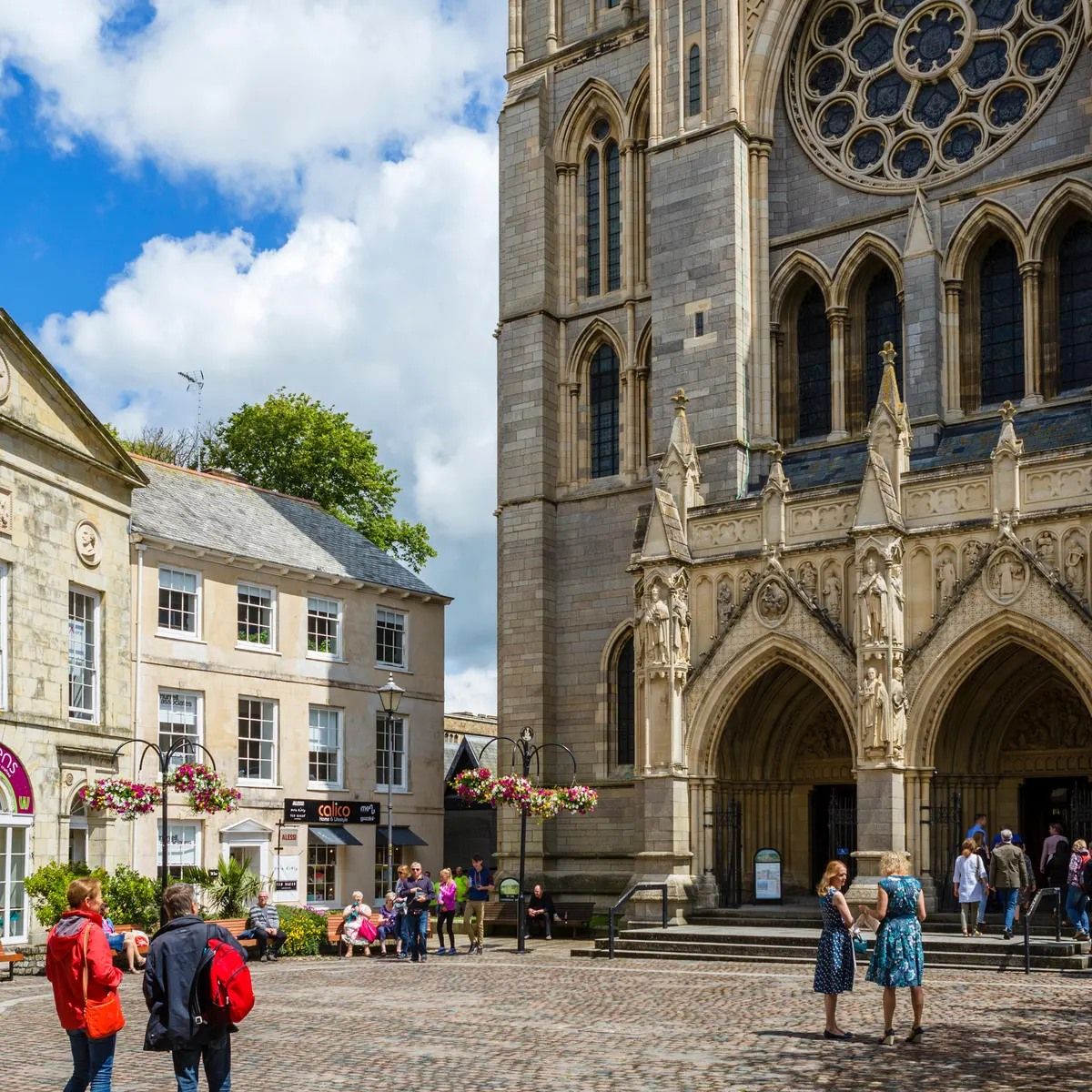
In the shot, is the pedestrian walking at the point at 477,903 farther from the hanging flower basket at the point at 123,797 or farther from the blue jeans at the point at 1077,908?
the blue jeans at the point at 1077,908

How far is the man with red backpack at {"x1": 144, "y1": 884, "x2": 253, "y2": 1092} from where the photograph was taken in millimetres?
8914

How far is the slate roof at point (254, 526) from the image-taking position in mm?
33406

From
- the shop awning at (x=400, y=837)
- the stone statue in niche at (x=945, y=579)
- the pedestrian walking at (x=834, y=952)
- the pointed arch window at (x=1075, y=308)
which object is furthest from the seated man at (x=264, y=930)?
the pointed arch window at (x=1075, y=308)

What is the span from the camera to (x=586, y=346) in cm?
3516

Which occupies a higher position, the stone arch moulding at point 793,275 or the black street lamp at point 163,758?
the stone arch moulding at point 793,275

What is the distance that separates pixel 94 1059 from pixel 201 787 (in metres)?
17.8

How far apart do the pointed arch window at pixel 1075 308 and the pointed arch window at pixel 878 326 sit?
3139mm

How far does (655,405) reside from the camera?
105ft

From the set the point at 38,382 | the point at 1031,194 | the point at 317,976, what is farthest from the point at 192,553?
the point at 1031,194

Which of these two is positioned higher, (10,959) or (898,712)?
(898,712)

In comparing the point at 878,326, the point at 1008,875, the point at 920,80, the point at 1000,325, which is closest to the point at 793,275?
the point at 878,326

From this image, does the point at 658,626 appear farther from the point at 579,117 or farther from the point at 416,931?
the point at 579,117

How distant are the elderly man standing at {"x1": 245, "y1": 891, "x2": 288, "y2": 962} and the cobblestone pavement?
10.0 feet

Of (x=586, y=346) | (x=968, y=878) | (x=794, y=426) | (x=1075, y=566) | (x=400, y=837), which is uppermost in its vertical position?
(x=586, y=346)
